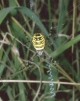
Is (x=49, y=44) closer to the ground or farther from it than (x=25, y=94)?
farther from it

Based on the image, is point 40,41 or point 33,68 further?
point 33,68

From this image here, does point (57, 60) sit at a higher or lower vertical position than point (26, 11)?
lower

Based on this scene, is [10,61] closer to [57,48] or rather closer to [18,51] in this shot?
[18,51]

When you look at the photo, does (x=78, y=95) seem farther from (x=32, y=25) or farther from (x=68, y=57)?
(x=32, y=25)

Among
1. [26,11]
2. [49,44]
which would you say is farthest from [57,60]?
[26,11]

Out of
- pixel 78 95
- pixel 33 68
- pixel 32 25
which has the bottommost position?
pixel 78 95

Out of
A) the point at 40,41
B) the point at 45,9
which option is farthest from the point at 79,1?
the point at 40,41
